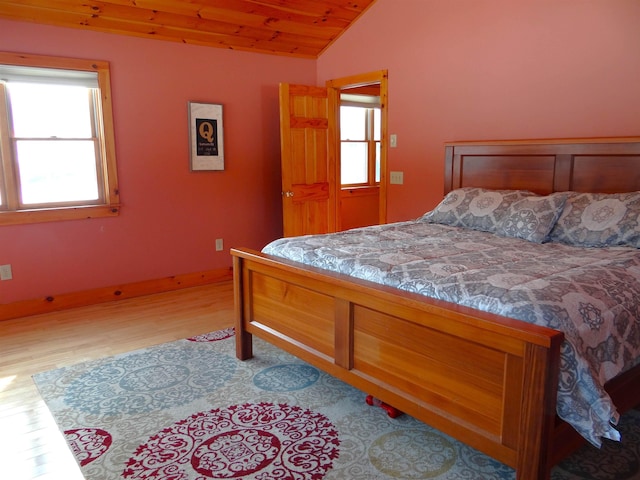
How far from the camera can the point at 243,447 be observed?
220 cm

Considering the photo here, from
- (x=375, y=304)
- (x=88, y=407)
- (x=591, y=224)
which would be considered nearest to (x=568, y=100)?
(x=591, y=224)

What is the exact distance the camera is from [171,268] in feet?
15.6

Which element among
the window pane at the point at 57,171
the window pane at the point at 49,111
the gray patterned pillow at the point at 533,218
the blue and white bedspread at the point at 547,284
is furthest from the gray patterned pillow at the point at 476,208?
the window pane at the point at 49,111

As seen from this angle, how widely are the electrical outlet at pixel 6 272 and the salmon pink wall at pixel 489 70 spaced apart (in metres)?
3.24

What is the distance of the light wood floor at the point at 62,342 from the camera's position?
7.06ft

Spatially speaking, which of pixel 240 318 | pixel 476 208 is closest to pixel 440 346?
pixel 240 318

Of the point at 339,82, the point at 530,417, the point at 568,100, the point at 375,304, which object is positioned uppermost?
the point at 339,82

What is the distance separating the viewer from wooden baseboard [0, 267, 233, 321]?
3977mm

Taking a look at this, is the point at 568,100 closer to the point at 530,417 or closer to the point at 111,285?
the point at 530,417

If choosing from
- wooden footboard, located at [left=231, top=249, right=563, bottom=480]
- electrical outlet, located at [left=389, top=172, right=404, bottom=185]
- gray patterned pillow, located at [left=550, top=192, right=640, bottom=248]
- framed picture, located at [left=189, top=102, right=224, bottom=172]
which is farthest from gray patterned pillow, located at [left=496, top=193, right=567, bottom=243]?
framed picture, located at [left=189, top=102, right=224, bottom=172]

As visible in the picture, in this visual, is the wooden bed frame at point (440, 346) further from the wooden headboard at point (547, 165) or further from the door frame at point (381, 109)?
the door frame at point (381, 109)

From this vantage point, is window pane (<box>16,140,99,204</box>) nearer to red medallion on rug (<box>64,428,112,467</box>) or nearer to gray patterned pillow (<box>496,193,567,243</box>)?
red medallion on rug (<box>64,428,112,467</box>)

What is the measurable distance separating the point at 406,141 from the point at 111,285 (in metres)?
2.91

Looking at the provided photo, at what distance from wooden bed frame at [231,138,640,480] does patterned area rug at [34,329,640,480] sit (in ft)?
0.68
